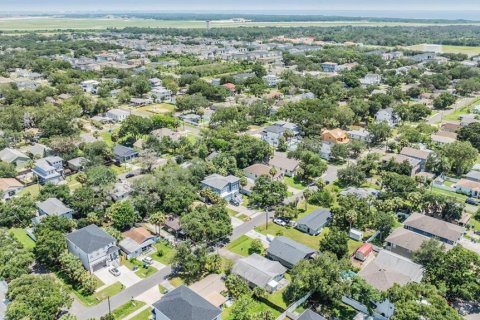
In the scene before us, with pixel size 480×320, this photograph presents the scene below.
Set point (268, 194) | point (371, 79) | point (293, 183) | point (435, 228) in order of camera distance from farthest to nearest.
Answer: point (371, 79)
point (293, 183)
point (268, 194)
point (435, 228)

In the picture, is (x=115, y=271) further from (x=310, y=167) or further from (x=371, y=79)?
(x=371, y=79)

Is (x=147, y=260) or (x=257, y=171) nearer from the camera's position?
(x=147, y=260)

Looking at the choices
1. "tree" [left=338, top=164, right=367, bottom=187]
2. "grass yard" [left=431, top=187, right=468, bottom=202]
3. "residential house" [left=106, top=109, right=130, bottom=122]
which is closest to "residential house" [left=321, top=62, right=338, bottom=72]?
"residential house" [left=106, top=109, right=130, bottom=122]

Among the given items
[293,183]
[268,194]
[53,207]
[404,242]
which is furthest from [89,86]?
[404,242]

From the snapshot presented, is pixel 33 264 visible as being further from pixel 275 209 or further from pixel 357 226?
pixel 357 226

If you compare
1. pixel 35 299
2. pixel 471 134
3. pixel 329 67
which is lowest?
pixel 35 299

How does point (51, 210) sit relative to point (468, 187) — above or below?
above

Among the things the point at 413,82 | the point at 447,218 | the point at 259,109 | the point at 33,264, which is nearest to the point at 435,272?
the point at 447,218

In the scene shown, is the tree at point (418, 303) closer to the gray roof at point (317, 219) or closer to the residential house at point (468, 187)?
the gray roof at point (317, 219)

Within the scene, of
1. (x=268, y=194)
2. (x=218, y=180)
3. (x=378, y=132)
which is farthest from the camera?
(x=378, y=132)

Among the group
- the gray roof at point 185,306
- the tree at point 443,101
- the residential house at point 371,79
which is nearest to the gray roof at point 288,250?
the gray roof at point 185,306
